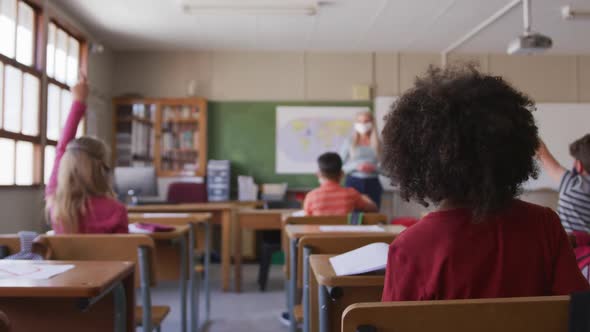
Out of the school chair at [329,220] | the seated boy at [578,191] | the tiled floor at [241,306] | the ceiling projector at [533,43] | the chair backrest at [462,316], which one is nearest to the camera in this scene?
the chair backrest at [462,316]

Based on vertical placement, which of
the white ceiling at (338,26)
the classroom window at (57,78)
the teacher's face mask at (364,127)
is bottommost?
the teacher's face mask at (364,127)

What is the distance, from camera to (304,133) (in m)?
6.14

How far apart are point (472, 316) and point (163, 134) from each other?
5700 millimetres

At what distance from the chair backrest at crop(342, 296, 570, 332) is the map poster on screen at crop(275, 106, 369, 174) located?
17.8 ft

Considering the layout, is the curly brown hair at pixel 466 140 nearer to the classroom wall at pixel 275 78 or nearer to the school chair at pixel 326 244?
the school chair at pixel 326 244

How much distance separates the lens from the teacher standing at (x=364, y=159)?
4398mm

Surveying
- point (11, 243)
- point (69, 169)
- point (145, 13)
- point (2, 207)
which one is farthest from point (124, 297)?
point (145, 13)

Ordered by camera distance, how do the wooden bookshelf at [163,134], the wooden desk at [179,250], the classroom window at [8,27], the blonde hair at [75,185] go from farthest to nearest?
1. the wooden bookshelf at [163,134]
2. the classroom window at [8,27]
3. the wooden desk at [179,250]
4. the blonde hair at [75,185]

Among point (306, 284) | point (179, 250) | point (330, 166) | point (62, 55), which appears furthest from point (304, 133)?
point (306, 284)

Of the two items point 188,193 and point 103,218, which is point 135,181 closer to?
point 188,193

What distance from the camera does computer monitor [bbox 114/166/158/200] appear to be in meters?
4.14

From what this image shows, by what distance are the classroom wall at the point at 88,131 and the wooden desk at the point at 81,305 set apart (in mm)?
2537

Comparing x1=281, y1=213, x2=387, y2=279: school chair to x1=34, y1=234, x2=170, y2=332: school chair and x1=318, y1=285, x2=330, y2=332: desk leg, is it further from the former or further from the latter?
x1=318, y1=285, x2=330, y2=332: desk leg

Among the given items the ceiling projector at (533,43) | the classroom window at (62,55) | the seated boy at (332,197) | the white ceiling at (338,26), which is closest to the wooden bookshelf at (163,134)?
the white ceiling at (338,26)
